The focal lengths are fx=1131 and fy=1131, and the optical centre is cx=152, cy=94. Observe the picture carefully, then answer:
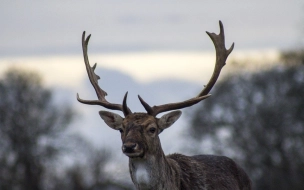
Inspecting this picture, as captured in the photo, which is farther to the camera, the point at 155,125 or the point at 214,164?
the point at 214,164

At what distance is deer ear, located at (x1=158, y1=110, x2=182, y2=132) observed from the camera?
19.5 metres

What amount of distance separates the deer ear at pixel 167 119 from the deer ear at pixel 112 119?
0.69 meters

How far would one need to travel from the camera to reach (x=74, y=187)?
214 ft

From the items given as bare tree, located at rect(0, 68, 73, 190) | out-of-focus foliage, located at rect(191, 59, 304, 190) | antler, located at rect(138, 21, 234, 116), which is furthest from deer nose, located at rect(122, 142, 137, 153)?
bare tree, located at rect(0, 68, 73, 190)

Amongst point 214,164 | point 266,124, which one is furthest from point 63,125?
point 214,164

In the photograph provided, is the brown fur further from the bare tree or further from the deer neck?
the bare tree

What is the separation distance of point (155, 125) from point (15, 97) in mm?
52165

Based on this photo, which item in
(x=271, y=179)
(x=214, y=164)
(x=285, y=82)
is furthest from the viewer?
(x=285, y=82)

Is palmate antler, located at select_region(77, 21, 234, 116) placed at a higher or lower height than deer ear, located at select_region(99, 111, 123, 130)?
higher

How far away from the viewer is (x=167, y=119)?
19.7 m

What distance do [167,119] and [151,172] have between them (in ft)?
3.91

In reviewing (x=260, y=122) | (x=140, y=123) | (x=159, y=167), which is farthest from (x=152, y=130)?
(x=260, y=122)

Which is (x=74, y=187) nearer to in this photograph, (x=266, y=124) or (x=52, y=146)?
(x=52, y=146)

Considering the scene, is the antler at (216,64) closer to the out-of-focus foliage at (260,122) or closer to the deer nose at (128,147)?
the deer nose at (128,147)
